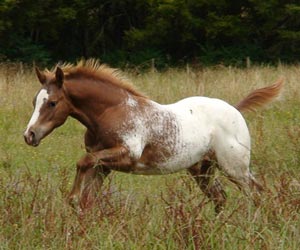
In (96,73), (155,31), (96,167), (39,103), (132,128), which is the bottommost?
(155,31)

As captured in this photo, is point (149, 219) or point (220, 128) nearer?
point (149, 219)

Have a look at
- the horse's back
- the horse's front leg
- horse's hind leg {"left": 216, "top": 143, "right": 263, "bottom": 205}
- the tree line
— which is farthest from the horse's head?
the tree line

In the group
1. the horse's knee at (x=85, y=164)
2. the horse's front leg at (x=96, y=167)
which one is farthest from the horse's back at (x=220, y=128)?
the horse's knee at (x=85, y=164)

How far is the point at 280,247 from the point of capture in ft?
19.1

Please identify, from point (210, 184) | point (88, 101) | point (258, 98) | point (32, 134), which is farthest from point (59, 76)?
point (258, 98)

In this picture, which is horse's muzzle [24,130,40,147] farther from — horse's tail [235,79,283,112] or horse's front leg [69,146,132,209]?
horse's tail [235,79,283,112]

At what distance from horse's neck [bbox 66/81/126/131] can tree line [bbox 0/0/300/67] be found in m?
18.6

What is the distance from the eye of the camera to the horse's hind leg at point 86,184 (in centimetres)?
666

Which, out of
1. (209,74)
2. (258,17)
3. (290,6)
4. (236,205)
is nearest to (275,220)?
(236,205)

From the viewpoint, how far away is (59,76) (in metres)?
7.77

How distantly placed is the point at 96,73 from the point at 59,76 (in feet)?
1.63

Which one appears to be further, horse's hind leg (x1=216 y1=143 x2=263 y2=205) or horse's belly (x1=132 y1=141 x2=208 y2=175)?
horse's hind leg (x1=216 y1=143 x2=263 y2=205)

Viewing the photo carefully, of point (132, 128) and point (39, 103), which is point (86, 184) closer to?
point (132, 128)

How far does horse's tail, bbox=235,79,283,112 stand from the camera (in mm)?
9266
